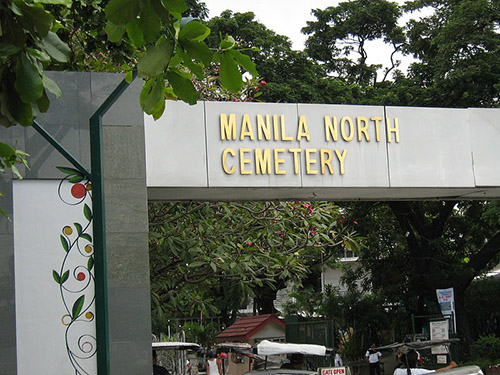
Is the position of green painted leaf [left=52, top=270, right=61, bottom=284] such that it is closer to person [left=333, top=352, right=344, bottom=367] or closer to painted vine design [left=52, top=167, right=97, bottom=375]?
painted vine design [left=52, top=167, right=97, bottom=375]

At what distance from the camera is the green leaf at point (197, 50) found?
13.1 feet

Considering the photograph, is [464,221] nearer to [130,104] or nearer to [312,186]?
[312,186]

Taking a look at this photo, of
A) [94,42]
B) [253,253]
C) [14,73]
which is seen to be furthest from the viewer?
[253,253]

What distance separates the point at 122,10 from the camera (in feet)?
12.1

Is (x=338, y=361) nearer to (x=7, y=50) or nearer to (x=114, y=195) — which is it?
(x=114, y=195)

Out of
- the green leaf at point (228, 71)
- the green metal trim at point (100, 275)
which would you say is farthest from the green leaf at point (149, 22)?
the green metal trim at point (100, 275)

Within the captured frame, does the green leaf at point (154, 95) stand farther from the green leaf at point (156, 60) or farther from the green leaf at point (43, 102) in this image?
the green leaf at point (43, 102)

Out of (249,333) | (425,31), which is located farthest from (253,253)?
(425,31)

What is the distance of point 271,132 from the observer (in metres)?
12.3

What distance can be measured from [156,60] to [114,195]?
213 inches

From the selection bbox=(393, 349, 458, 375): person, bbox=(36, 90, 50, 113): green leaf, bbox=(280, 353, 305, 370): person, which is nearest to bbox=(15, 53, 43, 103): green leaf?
bbox=(36, 90, 50, 113): green leaf

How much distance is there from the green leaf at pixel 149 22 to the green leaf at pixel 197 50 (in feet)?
0.53

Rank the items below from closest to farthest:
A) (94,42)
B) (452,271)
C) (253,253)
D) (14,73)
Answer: (14,73)
(94,42)
(253,253)
(452,271)

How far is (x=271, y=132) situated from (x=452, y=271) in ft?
67.7
